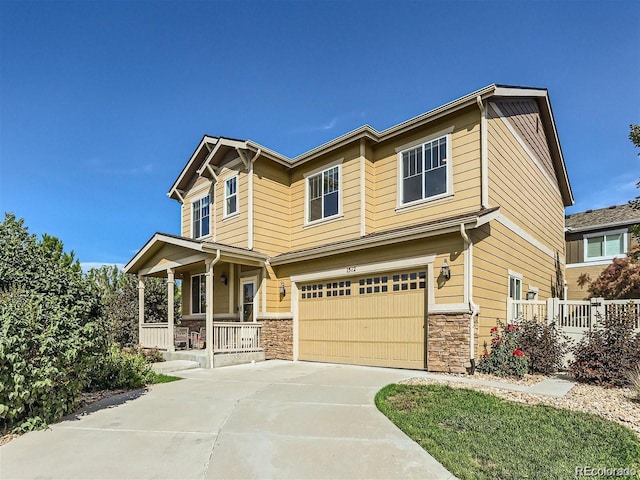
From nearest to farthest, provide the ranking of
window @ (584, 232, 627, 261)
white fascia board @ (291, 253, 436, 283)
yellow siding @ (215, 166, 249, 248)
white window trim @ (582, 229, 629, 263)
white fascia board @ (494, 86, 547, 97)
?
white fascia board @ (291, 253, 436, 283), white fascia board @ (494, 86, 547, 97), yellow siding @ (215, 166, 249, 248), white window trim @ (582, 229, 629, 263), window @ (584, 232, 627, 261)

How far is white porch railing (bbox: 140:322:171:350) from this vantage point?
1421 centimetres

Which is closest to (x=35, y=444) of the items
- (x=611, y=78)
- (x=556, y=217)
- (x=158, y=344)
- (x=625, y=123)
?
(x=158, y=344)

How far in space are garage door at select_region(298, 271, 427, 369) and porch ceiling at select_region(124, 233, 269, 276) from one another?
218 centimetres

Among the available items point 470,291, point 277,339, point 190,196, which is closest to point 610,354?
point 470,291

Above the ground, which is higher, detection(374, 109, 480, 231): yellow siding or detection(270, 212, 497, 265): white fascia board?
detection(374, 109, 480, 231): yellow siding

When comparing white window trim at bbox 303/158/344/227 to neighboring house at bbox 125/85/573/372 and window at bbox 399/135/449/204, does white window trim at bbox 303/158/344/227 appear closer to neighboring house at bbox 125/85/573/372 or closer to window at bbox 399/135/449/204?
neighboring house at bbox 125/85/573/372

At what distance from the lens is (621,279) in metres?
15.7

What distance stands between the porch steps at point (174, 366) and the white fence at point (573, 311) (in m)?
8.91

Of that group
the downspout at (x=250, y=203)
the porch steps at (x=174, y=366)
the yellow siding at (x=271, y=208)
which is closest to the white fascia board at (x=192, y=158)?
the downspout at (x=250, y=203)

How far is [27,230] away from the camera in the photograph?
672 centimetres

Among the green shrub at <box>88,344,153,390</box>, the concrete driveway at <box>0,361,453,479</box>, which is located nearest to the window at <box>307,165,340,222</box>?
the concrete driveway at <box>0,361,453,479</box>

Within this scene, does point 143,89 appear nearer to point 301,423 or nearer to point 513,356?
point 301,423

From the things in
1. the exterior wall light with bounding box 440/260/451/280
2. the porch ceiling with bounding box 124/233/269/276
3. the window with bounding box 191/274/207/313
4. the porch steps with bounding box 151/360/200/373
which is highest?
the porch ceiling with bounding box 124/233/269/276

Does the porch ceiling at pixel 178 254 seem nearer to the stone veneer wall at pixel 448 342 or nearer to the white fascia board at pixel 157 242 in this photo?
the white fascia board at pixel 157 242
